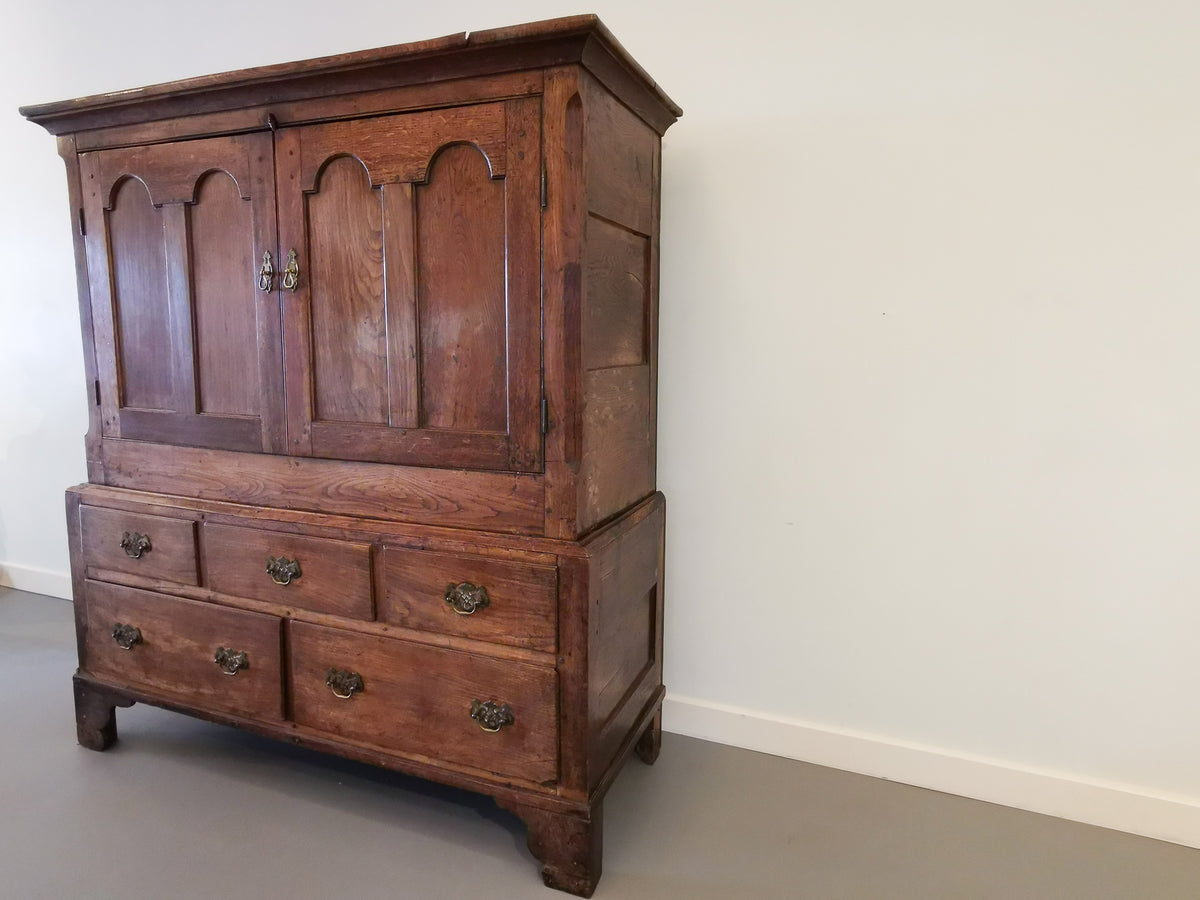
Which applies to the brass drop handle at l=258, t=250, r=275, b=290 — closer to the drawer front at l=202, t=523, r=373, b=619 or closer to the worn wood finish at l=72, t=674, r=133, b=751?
the drawer front at l=202, t=523, r=373, b=619

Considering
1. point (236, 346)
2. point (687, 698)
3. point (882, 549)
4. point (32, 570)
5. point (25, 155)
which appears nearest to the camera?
point (236, 346)

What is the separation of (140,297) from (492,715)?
1.36m

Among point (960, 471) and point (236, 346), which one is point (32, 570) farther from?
point (960, 471)

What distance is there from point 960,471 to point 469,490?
3.84ft

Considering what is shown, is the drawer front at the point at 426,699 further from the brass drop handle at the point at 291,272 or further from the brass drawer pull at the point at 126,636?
the brass drop handle at the point at 291,272

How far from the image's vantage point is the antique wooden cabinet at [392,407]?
1500mm

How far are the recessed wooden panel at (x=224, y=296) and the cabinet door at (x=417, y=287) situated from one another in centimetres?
12

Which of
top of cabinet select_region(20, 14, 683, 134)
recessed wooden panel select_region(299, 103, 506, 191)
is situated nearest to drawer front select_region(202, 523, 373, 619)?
recessed wooden panel select_region(299, 103, 506, 191)

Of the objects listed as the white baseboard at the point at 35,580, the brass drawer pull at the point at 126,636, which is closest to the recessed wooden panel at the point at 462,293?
the brass drawer pull at the point at 126,636

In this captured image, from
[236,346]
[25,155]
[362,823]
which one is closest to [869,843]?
[362,823]

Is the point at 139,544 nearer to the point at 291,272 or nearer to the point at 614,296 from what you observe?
the point at 291,272

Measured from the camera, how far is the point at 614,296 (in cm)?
167

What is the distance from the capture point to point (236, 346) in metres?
1.80

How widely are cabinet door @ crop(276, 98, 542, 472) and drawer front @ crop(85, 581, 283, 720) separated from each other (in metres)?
0.49
